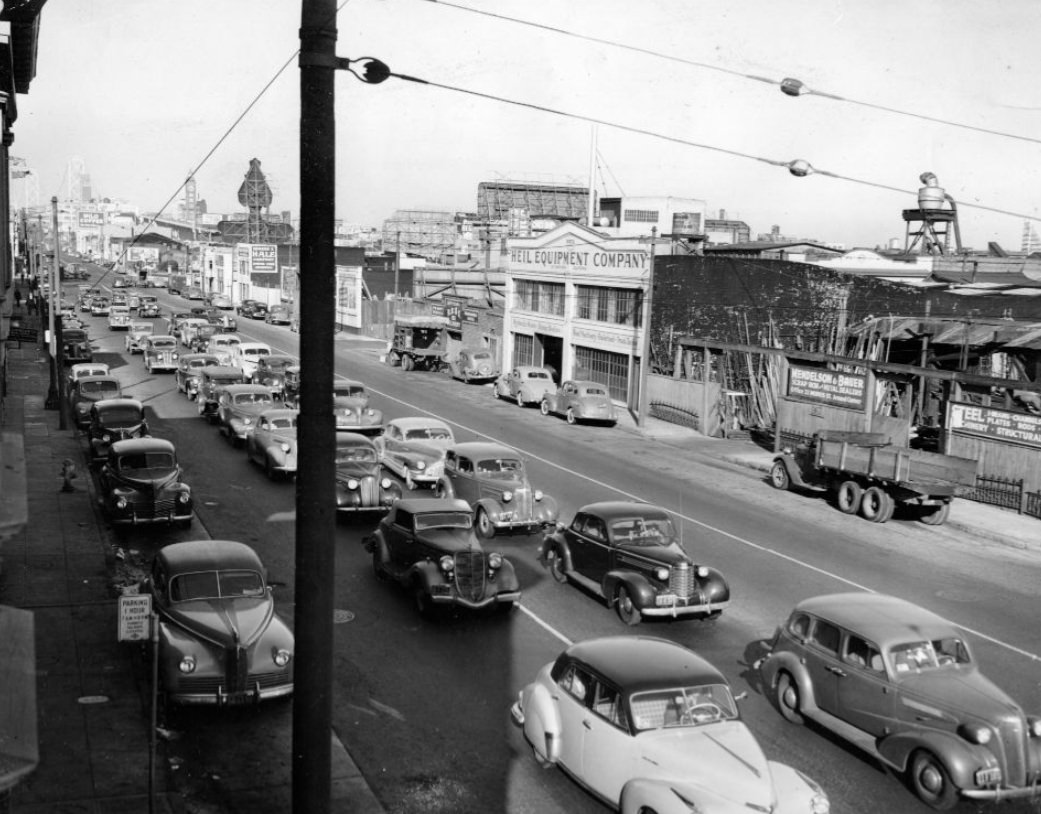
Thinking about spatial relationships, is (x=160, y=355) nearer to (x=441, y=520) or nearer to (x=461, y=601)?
(x=441, y=520)

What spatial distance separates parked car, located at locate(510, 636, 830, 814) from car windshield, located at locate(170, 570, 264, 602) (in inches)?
172

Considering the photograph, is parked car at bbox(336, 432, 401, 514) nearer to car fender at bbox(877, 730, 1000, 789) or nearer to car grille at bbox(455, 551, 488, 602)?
car grille at bbox(455, 551, 488, 602)

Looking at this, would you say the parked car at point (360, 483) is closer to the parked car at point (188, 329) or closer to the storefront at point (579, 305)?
the storefront at point (579, 305)

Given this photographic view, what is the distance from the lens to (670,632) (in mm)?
14812

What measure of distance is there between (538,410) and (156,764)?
29573mm

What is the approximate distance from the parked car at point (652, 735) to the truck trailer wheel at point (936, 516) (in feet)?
47.4

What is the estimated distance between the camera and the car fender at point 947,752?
9664mm

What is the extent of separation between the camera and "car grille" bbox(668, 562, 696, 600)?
1480 centimetres

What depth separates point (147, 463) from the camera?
20609 mm

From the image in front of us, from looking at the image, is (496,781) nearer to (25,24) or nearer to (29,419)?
(25,24)

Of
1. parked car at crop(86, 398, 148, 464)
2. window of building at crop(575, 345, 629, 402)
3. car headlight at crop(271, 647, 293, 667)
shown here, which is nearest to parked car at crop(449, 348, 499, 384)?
window of building at crop(575, 345, 629, 402)

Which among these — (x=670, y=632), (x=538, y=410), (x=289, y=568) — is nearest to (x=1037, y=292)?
(x=538, y=410)

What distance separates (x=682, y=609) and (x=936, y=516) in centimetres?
1090

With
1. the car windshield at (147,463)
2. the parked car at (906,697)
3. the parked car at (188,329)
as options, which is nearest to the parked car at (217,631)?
the parked car at (906,697)
